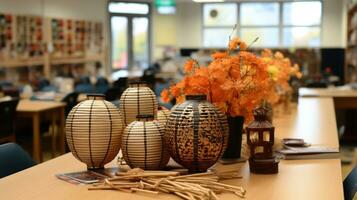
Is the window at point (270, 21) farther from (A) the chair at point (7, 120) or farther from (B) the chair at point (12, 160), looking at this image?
(B) the chair at point (12, 160)

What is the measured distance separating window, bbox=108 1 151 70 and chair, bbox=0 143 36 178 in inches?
402

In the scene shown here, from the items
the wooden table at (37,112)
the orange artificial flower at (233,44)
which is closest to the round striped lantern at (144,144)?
the orange artificial flower at (233,44)

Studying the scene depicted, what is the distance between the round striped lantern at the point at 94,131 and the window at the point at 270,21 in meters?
11.7

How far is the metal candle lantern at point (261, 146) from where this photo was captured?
1947mm

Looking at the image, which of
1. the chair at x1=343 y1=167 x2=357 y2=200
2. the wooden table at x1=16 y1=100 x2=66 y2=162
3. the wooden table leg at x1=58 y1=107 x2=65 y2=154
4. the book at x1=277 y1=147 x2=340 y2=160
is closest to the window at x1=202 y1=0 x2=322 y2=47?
the wooden table leg at x1=58 y1=107 x2=65 y2=154

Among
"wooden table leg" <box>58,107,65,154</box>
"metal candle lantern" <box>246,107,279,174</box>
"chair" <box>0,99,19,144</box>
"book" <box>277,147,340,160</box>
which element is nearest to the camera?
"metal candle lantern" <box>246,107,279,174</box>

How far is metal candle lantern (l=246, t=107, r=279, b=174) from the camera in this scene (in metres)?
1.95

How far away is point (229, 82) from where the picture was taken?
6.68ft

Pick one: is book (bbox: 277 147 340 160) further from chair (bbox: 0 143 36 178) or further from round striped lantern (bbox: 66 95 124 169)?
chair (bbox: 0 143 36 178)

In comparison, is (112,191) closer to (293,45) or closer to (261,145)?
(261,145)

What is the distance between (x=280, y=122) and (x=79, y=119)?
1927mm

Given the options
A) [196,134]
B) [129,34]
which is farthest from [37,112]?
[129,34]

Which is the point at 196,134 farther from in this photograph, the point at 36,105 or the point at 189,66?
the point at 36,105

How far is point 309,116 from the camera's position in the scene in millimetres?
3795
